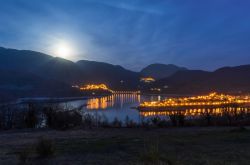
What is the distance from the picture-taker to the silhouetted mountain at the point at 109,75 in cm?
16748

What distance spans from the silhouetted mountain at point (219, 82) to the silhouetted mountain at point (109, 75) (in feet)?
103

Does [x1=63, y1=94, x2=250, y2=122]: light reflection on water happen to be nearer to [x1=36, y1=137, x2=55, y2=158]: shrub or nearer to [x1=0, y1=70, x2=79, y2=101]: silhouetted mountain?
[x1=36, y1=137, x2=55, y2=158]: shrub

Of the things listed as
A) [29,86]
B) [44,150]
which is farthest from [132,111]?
[44,150]

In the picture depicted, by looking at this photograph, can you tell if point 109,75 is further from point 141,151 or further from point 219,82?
point 141,151

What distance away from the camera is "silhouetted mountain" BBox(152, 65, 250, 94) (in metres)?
123

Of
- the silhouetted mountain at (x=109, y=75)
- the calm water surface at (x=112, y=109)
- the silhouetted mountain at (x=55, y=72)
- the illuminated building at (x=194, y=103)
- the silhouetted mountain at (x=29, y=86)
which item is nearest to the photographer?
the calm water surface at (x=112, y=109)

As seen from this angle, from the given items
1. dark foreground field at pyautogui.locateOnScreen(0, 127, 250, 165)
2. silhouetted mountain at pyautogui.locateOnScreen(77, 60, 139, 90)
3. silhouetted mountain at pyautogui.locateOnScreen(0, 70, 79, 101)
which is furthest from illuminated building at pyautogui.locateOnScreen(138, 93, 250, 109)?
silhouetted mountain at pyautogui.locateOnScreen(77, 60, 139, 90)

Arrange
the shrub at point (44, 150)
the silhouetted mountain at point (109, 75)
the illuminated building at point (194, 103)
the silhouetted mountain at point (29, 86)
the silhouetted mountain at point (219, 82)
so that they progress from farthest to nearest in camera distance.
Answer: the silhouetted mountain at point (109, 75) → the silhouetted mountain at point (219, 82) → the silhouetted mountain at point (29, 86) → the illuminated building at point (194, 103) → the shrub at point (44, 150)

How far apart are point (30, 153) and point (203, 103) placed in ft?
256

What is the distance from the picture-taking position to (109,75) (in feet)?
594

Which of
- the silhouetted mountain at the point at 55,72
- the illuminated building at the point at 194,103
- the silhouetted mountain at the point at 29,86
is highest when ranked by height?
the silhouetted mountain at the point at 55,72

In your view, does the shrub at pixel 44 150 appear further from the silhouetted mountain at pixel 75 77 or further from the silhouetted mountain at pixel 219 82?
the silhouetted mountain at pixel 219 82

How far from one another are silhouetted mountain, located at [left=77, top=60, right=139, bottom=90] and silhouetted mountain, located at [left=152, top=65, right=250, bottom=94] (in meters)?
31.4

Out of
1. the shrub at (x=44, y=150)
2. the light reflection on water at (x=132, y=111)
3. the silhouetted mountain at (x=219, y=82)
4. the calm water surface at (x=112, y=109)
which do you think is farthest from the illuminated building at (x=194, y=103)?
the shrub at (x=44, y=150)
